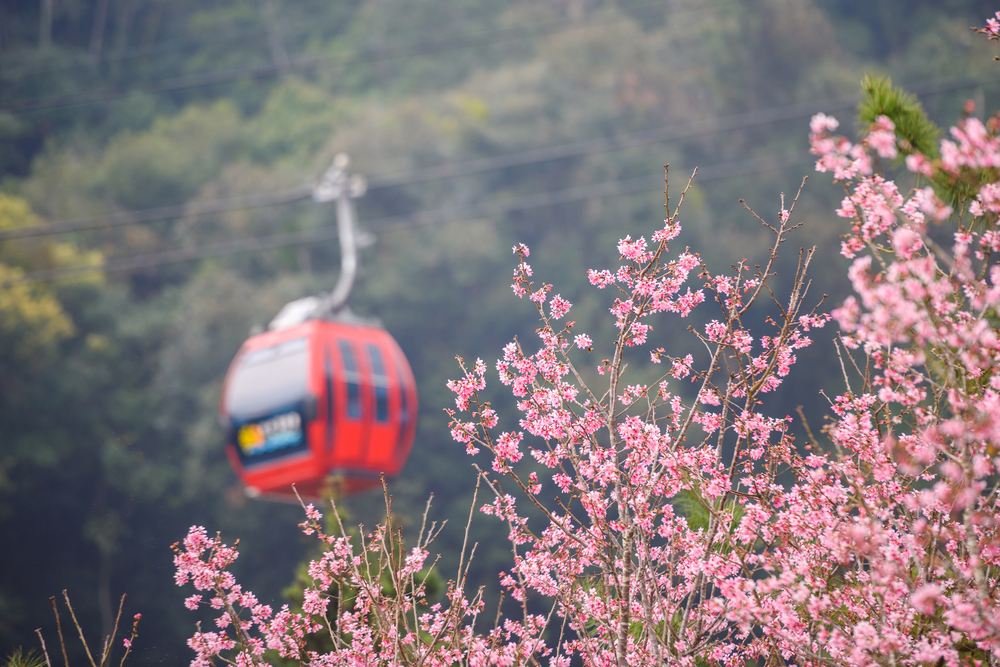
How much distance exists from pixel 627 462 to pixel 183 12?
98.5 ft

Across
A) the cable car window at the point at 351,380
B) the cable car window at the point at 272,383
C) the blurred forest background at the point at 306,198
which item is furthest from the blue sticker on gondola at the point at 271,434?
the blurred forest background at the point at 306,198

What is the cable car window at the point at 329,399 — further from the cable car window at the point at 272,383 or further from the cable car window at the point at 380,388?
the cable car window at the point at 380,388

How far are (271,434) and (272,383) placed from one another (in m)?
0.53

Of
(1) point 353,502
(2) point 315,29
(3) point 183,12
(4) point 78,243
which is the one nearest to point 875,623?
(1) point 353,502

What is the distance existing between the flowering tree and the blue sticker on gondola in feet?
18.3

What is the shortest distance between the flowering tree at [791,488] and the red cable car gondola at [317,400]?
Result: 5547 millimetres

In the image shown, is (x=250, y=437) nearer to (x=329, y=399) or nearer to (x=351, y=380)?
(x=329, y=399)

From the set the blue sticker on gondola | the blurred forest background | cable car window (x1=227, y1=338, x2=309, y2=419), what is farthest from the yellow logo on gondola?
the blurred forest background

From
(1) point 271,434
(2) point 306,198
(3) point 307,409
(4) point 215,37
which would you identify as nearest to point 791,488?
(3) point 307,409

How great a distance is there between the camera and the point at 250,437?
8.26 m

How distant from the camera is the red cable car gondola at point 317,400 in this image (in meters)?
8.13

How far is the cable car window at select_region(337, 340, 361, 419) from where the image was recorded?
8.38 m

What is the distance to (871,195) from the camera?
2074 mm

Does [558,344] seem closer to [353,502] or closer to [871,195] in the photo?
[871,195]
